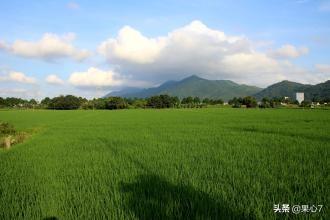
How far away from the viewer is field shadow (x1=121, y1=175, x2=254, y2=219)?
13.8ft

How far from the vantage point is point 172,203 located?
462 centimetres

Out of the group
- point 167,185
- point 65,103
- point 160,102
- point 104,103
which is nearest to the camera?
point 167,185

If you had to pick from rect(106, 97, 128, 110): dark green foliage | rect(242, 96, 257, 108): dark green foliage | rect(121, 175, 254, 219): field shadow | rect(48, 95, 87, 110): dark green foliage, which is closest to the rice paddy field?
rect(121, 175, 254, 219): field shadow

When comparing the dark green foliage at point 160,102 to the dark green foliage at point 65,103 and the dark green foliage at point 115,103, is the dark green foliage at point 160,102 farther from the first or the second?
the dark green foliage at point 65,103

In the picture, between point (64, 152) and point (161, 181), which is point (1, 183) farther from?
point (64, 152)

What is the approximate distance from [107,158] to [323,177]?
5591 mm

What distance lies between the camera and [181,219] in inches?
161

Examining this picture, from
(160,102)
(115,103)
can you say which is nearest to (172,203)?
(115,103)

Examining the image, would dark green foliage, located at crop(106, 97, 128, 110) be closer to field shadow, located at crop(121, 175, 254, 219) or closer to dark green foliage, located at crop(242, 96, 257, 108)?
dark green foliage, located at crop(242, 96, 257, 108)

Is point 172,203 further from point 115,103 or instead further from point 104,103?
point 104,103

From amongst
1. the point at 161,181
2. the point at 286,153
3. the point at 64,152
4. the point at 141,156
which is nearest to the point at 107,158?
the point at 141,156

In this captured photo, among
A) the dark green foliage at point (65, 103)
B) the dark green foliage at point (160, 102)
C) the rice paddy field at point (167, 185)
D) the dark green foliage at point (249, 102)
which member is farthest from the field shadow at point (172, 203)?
the dark green foliage at point (160, 102)

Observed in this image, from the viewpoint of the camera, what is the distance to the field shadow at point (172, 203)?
4215mm

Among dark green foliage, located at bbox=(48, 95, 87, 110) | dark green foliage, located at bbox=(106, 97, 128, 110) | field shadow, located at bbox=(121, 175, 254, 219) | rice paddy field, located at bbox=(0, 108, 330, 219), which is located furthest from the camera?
dark green foliage, located at bbox=(48, 95, 87, 110)
